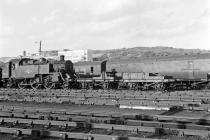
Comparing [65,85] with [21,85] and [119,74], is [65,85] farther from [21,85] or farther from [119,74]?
[119,74]

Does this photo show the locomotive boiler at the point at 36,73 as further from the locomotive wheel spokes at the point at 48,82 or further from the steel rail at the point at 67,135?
the steel rail at the point at 67,135

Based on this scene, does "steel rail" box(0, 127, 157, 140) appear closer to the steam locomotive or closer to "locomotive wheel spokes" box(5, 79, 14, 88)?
the steam locomotive

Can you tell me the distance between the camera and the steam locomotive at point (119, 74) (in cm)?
2495

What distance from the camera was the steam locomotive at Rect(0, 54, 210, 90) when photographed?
81.9 ft

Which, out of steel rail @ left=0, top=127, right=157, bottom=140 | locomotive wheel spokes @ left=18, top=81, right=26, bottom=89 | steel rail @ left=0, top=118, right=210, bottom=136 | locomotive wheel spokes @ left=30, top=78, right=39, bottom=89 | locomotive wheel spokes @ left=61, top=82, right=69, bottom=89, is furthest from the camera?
locomotive wheel spokes @ left=18, top=81, right=26, bottom=89

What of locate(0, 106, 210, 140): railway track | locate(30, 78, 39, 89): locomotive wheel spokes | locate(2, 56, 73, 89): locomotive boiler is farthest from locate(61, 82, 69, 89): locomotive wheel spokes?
locate(0, 106, 210, 140): railway track

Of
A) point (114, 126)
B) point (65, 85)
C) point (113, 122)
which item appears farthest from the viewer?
point (65, 85)

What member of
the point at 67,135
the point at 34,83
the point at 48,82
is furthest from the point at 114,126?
the point at 34,83

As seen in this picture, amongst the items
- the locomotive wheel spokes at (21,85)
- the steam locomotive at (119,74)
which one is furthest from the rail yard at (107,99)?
the locomotive wheel spokes at (21,85)

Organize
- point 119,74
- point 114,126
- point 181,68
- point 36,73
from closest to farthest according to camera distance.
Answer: point 114,126 → point 181,68 → point 119,74 → point 36,73

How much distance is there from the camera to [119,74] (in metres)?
27.2

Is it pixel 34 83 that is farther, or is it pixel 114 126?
pixel 34 83

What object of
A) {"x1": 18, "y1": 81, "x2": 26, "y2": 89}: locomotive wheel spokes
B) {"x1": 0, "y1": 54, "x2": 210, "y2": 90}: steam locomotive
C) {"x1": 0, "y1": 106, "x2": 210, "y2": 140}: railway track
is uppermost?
{"x1": 0, "y1": 54, "x2": 210, "y2": 90}: steam locomotive

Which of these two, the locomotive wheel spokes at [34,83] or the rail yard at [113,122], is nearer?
the rail yard at [113,122]
